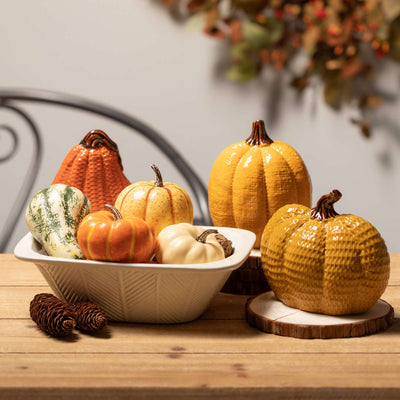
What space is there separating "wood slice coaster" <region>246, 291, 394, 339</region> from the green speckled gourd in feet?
0.79

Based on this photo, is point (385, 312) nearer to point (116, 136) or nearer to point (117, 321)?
point (117, 321)

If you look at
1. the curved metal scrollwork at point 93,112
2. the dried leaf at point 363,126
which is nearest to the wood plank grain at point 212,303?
the curved metal scrollwork at point 93,112

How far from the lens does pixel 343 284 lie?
2.29ft

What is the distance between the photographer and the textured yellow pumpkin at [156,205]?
2.61ft

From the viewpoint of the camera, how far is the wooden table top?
58cm

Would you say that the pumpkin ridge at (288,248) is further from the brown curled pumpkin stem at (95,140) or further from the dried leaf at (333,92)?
the dried leaf at (333,92)

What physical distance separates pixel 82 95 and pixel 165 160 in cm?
36

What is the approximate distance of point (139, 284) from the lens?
707 mm

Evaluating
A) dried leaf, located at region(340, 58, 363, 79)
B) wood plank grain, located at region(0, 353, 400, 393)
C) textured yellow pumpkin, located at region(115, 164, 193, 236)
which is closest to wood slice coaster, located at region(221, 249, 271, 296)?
textured yellow pumpkin, located at region(115, 164, 193, 236)

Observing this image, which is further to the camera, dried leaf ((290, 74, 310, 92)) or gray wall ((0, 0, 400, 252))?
dried leaf ((290, 74, 310, 92))

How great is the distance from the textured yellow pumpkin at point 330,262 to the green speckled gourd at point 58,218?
261mm

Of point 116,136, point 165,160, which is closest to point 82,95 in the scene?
point 116,136

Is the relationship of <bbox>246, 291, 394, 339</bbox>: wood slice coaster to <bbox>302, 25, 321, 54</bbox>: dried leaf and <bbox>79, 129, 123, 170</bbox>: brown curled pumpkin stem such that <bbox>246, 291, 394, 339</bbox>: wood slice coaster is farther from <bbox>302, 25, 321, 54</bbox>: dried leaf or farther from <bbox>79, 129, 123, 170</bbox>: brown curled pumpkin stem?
<bbox>302, 25, 321, 54</bbox>: dried leaf

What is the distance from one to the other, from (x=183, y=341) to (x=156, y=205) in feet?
0.63
